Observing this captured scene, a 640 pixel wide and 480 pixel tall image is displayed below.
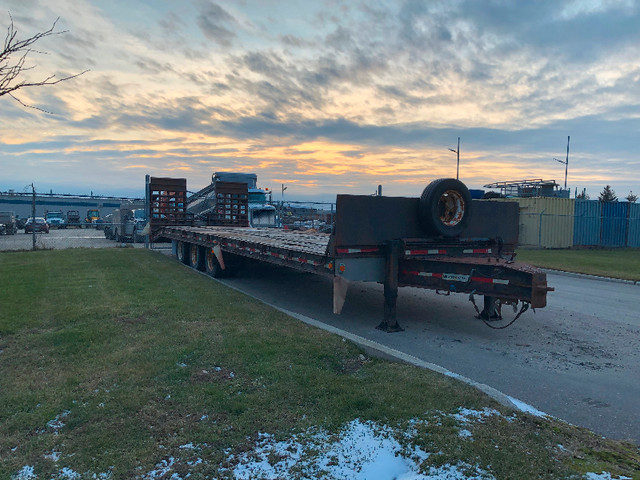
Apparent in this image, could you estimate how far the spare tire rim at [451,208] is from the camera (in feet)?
24.8

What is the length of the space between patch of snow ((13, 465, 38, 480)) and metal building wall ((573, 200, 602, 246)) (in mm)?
28624

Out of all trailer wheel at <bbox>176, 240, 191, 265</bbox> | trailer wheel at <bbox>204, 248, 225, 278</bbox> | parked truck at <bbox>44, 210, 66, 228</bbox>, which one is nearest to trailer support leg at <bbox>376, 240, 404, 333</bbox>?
trailer wheel at <bbox>204, 248, 225, 278</bbox>

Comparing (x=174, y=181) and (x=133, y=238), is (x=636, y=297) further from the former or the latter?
(x=133, y=238)

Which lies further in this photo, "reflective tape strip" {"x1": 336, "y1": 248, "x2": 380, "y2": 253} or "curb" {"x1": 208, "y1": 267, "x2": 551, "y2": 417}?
"reflective tape strip" {"x1": 336, "y1": 248, "x2": 380, "y2": 253}

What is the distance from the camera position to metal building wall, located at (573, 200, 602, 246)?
2744 centimetres

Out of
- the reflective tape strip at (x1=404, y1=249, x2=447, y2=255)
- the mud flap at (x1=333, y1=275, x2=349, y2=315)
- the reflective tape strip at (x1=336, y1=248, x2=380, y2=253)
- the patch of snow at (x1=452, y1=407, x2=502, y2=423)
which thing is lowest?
the patch of snow at (x1=452, y1=407, x2=502, y2=423)

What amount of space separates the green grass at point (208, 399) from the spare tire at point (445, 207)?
2.35 m

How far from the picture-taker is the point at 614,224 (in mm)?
28094

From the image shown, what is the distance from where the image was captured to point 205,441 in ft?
12.0

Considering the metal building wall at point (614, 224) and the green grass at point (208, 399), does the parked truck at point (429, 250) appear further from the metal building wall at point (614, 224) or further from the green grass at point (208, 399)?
the metal building wall at point (614, 224)

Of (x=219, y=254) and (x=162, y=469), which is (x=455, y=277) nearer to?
(x=162, y=469)

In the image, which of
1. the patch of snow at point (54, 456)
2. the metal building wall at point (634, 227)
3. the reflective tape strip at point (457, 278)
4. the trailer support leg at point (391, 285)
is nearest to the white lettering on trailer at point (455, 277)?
the reflective tape strip at point (457, 278)

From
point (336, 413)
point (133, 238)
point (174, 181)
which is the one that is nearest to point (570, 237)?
point (174, 181)

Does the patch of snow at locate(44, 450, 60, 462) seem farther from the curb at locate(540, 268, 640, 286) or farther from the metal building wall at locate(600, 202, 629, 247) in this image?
the metal building wall at locate(600, 202, 629, 247)
